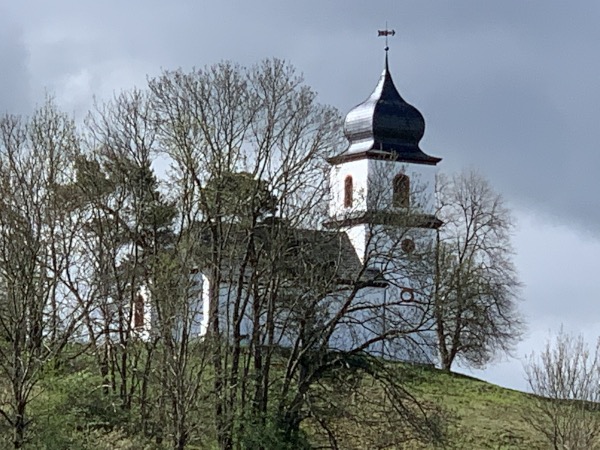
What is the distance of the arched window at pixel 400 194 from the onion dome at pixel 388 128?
58.9 feet

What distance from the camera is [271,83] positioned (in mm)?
36406

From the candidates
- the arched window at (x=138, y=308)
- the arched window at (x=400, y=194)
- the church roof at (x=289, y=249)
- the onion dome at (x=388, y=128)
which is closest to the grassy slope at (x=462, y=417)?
the church roof at (x=289, y=249)

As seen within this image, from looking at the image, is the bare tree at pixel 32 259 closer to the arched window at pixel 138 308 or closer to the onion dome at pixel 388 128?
the arched window at pixel 138 308

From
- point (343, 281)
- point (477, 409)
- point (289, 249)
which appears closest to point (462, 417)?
point (477, 409)

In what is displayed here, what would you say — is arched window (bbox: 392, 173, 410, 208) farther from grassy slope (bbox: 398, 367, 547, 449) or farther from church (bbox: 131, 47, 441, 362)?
grassy slope (bbox: 398, 367, 547, 449)

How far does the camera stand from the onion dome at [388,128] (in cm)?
6097

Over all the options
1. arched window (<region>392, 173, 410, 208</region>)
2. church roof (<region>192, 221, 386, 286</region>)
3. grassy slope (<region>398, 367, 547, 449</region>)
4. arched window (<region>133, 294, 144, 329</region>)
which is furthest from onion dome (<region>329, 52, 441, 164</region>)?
church roof (<region>192, 221, 386, 286</region>)

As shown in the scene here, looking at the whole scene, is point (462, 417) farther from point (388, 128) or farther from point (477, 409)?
point (388, 128)

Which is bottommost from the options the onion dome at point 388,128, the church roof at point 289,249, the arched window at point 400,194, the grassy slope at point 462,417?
the grassy slope at point 462,417

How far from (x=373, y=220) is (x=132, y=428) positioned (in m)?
8.25

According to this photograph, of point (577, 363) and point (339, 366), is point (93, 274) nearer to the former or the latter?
point (339, 366)

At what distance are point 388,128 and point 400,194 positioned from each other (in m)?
21.4

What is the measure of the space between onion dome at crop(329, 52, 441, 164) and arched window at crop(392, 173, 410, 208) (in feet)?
58.9

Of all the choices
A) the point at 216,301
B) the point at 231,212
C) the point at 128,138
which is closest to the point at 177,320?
the point at 216,301
